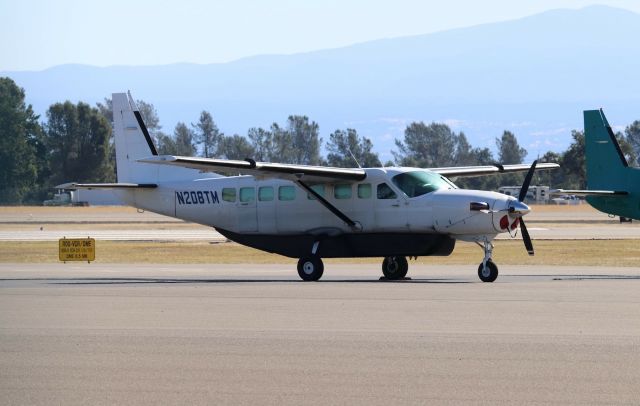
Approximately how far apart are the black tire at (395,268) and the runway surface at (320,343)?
352cm

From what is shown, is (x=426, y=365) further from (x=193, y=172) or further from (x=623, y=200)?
(x=623, y=200)

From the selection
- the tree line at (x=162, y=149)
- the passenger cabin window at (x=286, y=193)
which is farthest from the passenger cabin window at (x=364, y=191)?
the tree line at (x=162, y=149)

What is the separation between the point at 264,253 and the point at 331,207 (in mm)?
16270

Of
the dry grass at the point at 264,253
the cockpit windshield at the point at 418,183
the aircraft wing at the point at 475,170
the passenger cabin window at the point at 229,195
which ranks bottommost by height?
the dry grass at the point at 264,253

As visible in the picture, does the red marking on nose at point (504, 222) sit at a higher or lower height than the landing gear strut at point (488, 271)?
higher

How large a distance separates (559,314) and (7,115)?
93.1 m

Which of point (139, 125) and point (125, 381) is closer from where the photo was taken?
point (125, 381)

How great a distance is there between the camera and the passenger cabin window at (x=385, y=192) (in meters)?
28.3

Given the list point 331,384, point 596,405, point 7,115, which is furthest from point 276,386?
point 7,115

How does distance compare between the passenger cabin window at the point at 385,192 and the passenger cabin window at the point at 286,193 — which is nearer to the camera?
the passenger cabin window at the point at 385,192

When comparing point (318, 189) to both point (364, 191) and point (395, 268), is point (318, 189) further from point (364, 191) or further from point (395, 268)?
point (395, 268)

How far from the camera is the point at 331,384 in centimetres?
1167

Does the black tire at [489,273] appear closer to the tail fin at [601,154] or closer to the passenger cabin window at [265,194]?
the passenger cabin window at [265,194]

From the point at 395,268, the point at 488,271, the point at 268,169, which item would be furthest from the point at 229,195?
the point at 488,271
